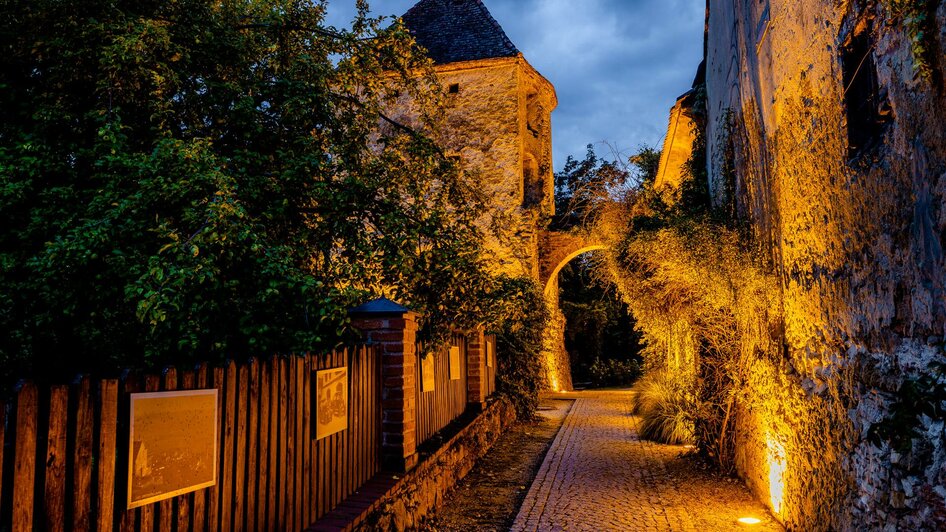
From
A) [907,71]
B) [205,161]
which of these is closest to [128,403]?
[205,161]

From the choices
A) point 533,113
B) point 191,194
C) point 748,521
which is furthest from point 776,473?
point 533,113

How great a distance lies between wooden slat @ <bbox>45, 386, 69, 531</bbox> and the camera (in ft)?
5.97

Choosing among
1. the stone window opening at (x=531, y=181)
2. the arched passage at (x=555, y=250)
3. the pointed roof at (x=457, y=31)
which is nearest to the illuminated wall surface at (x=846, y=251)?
the arched passage at (x=555, y=250)

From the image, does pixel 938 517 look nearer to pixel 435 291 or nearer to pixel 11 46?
pixel 435 291

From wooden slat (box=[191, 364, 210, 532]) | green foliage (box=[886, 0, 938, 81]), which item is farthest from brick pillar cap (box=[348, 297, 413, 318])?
green foliage (box=[886, 0, 938, 81])

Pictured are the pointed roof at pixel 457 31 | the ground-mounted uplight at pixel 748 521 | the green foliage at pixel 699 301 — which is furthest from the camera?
the pointed roof at pixel 457 31

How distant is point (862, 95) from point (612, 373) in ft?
62.6

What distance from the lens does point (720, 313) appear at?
19.6 feet

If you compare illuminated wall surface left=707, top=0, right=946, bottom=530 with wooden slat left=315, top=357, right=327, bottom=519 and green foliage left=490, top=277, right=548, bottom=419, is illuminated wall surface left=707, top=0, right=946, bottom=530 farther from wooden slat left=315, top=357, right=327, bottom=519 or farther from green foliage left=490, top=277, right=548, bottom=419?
green foliage left=490, top=277, right=548, bottom=419

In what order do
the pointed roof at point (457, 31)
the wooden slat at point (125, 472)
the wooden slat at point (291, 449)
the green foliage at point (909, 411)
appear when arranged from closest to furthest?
the green foliage at point (909, 411) < the wooden slat at point (125, 472) < the wooden slat at point (291, 449) < the pointed roof at point (457, 31)

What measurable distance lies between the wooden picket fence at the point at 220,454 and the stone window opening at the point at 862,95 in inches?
140

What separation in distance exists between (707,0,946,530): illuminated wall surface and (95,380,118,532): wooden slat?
9.22ft

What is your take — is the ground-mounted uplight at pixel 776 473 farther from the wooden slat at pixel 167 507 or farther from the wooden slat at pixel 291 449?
the wooden slat at pixel 167 507

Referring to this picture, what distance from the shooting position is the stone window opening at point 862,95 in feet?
9.95
